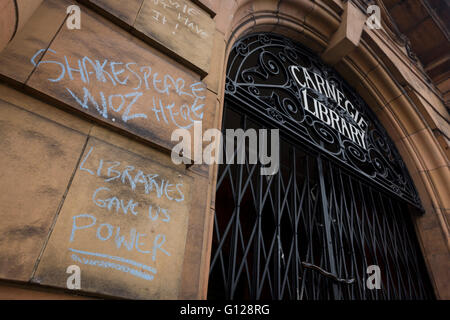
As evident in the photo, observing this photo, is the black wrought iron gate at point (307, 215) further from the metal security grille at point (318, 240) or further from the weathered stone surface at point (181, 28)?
the weathered stone surface at point (181, 28)

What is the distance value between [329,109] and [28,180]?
423 centimetres

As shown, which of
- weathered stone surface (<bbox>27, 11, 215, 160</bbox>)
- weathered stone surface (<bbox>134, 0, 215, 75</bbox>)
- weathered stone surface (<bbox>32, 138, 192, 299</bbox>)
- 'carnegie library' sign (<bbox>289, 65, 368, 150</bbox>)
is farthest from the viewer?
'carnegie library' sign (<bbox>289, 65, 368, 150</bbox>)

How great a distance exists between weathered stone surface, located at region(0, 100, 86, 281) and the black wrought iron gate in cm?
136

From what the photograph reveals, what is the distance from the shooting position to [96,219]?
147 cm

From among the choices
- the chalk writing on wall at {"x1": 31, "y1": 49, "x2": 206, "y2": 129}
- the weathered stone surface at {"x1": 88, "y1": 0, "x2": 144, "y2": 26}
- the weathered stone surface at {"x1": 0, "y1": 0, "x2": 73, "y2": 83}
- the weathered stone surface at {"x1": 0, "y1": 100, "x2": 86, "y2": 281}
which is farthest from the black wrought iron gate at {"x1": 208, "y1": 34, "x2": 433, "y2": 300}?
the weathered stone surface at {"x1": 0, "y1": 0, "x2": 73, "y2": 83}

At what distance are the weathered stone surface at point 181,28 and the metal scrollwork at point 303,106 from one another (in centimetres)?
75

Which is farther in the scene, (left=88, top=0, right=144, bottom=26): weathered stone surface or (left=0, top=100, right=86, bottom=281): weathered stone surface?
(left=88, top=0, right=144, bottom=26): weathered stone surface

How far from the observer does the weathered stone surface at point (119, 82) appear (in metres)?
1.60

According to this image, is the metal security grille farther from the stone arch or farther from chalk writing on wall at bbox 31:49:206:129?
chalk writing on wall at bbox 31:49:206:129

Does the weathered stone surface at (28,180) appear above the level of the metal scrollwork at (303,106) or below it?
below

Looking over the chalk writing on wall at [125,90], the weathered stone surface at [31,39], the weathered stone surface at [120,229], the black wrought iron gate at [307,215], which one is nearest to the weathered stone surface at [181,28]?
the chalk writing on wall at [125,90]

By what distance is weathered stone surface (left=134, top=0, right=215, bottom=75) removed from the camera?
2156 millimetres
